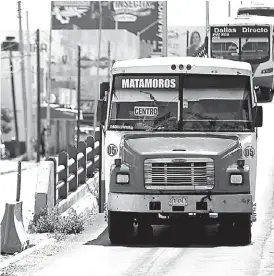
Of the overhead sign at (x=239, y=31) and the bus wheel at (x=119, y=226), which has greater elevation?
the overhead sign at (x=239, y=31)

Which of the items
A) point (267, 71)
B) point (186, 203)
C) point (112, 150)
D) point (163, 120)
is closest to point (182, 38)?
point (267, 71)

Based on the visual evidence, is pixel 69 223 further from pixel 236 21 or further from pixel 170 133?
pixel 236 21

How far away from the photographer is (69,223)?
57.2ft

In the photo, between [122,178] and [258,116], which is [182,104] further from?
[122,178]

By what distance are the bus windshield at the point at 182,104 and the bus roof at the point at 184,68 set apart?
0.10 metres

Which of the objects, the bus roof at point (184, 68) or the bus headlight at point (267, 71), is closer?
the bus roof at point (184, 68)

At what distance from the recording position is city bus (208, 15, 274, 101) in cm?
3931

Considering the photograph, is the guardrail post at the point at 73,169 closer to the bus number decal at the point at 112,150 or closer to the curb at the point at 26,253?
the curb at the point at 26,253

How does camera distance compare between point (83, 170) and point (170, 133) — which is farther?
point (83, 170)

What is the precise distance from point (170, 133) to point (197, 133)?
1.36 ft

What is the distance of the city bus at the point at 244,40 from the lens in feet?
129

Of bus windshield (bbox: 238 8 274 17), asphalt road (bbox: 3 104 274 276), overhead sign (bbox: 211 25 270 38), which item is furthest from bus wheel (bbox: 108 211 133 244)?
bus windshield (bbox: 238 8 274 17)

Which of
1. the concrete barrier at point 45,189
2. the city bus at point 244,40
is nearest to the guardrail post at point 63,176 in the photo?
the concrete barrier at point 45,189

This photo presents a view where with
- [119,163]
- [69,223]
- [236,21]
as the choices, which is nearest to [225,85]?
[119,163]
